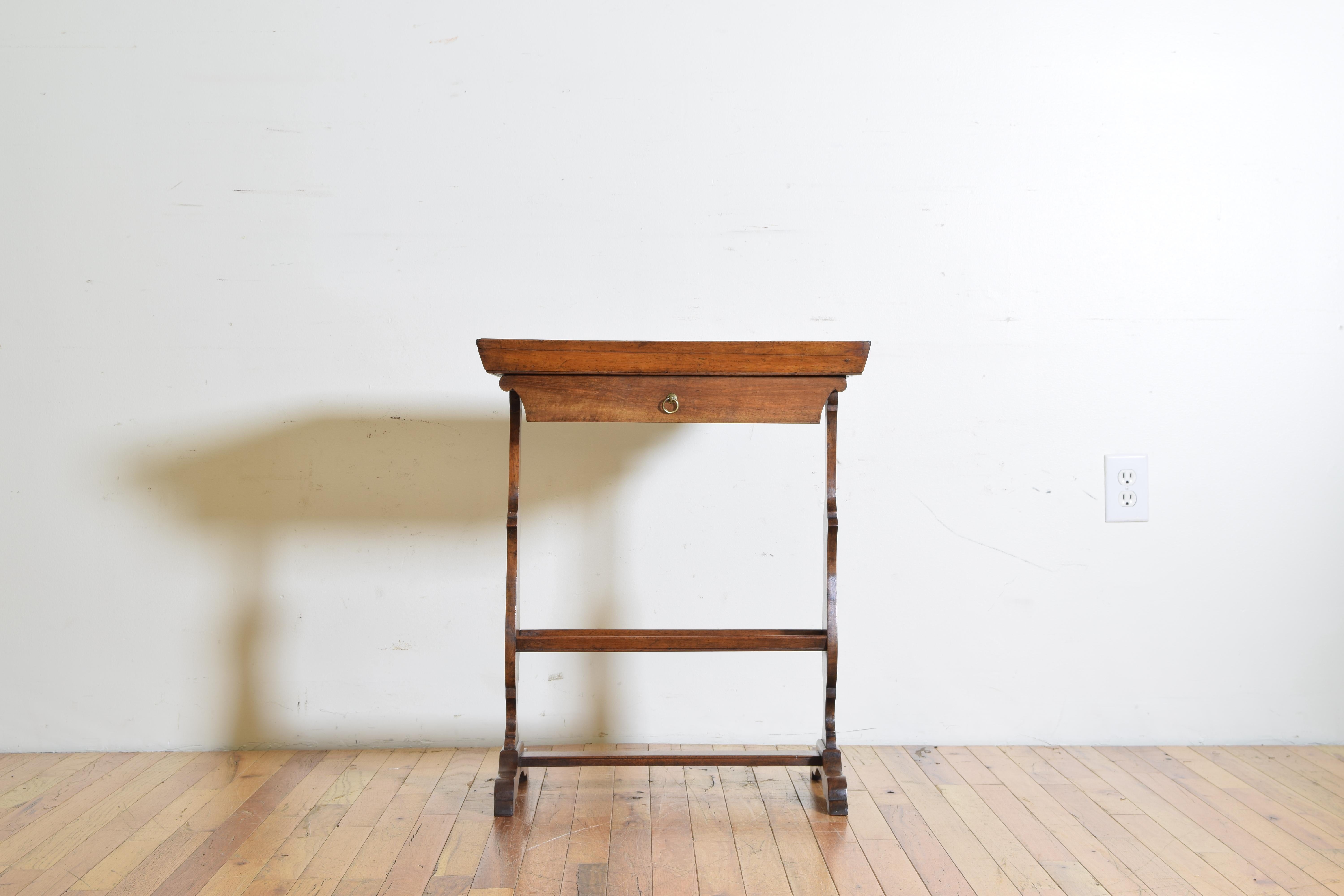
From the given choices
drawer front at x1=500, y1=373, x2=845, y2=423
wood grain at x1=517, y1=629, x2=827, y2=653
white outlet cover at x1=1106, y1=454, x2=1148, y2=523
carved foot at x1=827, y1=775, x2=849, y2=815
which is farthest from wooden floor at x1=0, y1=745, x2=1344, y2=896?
drawer front at x1=500, y1=373, x2=845, y2=423

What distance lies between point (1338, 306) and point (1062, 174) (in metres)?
0.65

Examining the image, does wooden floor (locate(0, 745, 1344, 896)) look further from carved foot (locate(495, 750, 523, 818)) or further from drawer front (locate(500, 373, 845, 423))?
drawer front (locate(500, 373, 845, 423))

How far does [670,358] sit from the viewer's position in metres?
1.47

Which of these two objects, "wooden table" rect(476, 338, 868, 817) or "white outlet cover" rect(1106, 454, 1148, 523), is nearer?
"wooden table" rect(476, 338, 868, 817)

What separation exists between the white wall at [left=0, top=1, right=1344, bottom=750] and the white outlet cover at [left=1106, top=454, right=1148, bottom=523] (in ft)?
0.10

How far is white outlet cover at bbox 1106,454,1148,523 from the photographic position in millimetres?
1917

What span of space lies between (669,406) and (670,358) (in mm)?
80

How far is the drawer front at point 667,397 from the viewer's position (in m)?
1.49

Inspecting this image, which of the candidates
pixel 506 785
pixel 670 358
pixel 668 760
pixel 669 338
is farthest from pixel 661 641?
pixel 669 338

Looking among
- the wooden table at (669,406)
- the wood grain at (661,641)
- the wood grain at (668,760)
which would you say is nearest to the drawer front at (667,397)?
the wooden table at (669,406)

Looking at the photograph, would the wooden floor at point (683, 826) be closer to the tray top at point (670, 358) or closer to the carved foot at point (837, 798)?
the carved foot at point (837, 798)

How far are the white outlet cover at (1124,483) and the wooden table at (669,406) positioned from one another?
2.36 ft

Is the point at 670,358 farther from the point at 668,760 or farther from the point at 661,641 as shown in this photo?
the point at 668,760

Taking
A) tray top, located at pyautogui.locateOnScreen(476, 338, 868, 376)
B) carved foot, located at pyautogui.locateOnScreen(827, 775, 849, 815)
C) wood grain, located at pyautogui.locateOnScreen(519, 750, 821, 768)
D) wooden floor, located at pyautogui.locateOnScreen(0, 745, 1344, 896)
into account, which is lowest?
wooden floor, located at pyautogui.locateOnScreen(0, 745, 1344, 896)
